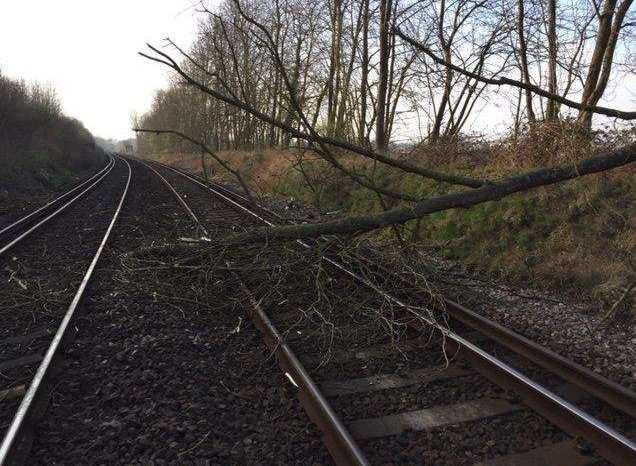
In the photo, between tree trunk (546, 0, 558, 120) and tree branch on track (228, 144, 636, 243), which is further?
tree trunk (546, 0, 558, 120)

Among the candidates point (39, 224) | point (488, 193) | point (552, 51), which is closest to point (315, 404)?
point (488, 193)

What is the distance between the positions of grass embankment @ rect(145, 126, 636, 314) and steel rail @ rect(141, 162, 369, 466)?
3.04m

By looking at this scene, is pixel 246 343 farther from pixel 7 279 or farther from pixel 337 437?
pixel 7 279

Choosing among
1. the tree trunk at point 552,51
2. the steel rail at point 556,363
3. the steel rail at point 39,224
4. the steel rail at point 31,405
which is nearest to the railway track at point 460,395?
the steel rail at point 556,363

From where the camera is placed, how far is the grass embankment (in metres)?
6.34

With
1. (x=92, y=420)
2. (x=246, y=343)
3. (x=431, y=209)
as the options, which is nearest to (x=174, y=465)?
(x=92, y=420)

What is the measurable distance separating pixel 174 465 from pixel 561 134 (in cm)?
758

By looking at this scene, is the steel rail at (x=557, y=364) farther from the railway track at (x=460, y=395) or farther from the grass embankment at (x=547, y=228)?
the grass embankment at (x=547, y=228)

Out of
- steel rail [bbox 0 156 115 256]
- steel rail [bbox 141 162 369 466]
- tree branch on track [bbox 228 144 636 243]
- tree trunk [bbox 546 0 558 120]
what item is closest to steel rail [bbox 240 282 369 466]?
steel rail [bbox 141 162 369 466]

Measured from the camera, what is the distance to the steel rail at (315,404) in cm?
305

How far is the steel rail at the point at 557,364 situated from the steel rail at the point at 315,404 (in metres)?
1.77

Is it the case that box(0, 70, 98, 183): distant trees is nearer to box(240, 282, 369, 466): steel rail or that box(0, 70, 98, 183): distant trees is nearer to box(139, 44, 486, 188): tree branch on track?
box(139, 44, 486, 188): tree branch on track

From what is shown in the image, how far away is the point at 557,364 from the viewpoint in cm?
412

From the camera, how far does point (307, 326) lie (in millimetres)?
5242
